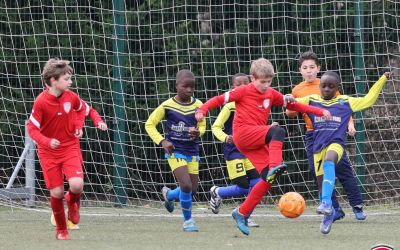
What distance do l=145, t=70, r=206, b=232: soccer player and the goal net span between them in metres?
2.68

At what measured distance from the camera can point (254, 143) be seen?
362 inches

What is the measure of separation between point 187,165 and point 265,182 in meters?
1.33

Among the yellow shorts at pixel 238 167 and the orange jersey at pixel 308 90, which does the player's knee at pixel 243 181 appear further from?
the orange jersey at pixel 308 90

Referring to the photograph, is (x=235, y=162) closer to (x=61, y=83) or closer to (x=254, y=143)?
(x=254, y=143)

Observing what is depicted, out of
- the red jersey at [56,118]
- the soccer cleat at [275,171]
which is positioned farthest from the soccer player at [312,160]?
the red jersey at [56,118]

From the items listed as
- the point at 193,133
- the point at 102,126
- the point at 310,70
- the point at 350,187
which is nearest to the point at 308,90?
the point at 310,70

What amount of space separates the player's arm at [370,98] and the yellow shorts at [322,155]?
1.53 feet

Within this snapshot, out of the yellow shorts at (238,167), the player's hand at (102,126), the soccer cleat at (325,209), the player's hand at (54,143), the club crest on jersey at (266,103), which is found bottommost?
the soccer cleat at (325,209)

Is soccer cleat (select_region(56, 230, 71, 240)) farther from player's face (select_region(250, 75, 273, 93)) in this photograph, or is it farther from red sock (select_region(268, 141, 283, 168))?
player's face (select_region(250, 75, 273, 93))

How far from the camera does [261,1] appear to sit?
13047 mm

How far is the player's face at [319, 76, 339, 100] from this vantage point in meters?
9.66

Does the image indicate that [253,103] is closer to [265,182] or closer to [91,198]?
[265,182]

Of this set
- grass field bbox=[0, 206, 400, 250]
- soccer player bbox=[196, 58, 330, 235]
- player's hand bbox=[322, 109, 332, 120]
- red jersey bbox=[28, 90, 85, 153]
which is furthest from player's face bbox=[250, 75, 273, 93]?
red jersey bbox=[28, 90, 85, 153]

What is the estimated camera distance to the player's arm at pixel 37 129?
877 cm
